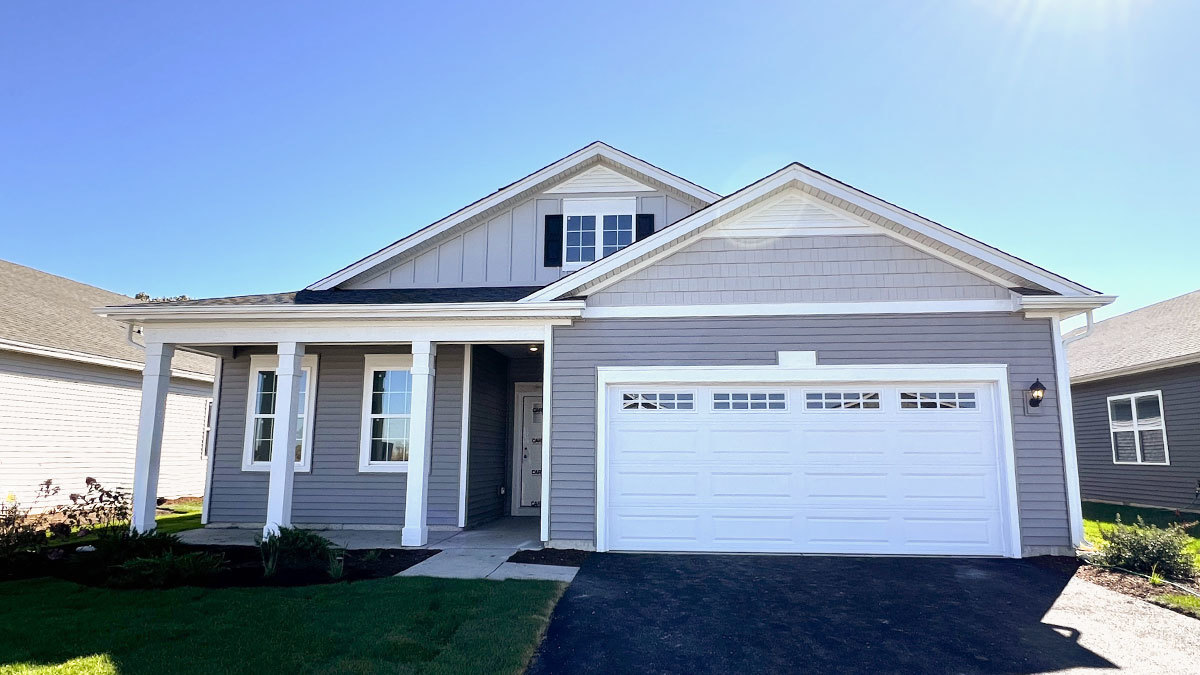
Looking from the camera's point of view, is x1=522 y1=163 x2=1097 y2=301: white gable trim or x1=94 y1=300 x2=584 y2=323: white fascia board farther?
x1=94 y1=300 x2=584 y2=323: white fascia board

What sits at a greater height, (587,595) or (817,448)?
(817,448)

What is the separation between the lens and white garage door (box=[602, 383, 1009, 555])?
26.9 ft

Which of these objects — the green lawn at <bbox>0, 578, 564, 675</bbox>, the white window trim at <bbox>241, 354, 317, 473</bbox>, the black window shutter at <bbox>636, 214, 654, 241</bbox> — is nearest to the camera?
the green lawn at <bbox>0, 578, 564, 675</bbox>

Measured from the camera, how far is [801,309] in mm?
8586

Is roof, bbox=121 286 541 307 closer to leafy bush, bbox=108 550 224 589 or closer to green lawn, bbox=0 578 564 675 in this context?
leafy bush, bbox=108 550 224 589

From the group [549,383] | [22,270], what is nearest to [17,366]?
[22,270]

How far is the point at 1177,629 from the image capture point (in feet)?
18.0

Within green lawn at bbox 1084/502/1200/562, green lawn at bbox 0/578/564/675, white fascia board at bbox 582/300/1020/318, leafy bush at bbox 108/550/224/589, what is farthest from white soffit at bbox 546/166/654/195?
green lawn at bbox 1084/502/1200/562

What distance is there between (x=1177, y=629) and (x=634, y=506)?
17.4 ft

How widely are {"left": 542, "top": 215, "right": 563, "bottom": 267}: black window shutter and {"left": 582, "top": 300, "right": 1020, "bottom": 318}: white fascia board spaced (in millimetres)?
2815

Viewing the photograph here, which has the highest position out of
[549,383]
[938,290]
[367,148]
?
[367,148]

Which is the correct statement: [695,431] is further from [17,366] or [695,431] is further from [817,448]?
[17,366]

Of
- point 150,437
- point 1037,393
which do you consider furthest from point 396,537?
point 1037,393

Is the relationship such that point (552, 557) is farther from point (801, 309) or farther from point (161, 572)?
point (801, 309)
